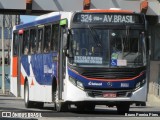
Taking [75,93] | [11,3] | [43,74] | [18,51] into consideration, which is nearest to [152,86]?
[11,3]

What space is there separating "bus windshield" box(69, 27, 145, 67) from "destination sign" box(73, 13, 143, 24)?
321 mm

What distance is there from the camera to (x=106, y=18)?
20.8m

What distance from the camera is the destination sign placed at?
810 inches

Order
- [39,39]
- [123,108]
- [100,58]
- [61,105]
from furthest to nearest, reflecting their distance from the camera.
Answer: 1. [39,39]
2. [123,108]
3. [61,105]
4. [100,58]

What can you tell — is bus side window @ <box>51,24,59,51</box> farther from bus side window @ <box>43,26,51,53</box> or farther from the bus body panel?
the bus body panel

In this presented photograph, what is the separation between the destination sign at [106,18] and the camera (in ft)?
67.5

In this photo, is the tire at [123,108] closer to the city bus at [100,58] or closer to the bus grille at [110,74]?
the city bus at [100,58]

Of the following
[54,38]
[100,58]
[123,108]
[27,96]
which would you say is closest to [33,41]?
[27,96]

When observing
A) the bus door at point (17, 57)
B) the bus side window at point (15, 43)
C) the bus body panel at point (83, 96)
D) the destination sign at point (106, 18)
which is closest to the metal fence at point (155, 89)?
the bus door at point (17, 57)

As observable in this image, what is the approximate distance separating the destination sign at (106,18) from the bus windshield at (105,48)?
32 centimetres

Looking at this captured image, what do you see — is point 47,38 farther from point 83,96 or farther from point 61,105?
point 83,96

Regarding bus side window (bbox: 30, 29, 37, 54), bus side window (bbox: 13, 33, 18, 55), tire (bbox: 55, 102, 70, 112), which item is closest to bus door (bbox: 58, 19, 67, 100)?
tire (bbox: 55, 102, 70, 112)

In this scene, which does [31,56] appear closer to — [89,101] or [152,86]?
[89,101]

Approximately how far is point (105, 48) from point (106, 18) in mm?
1094
